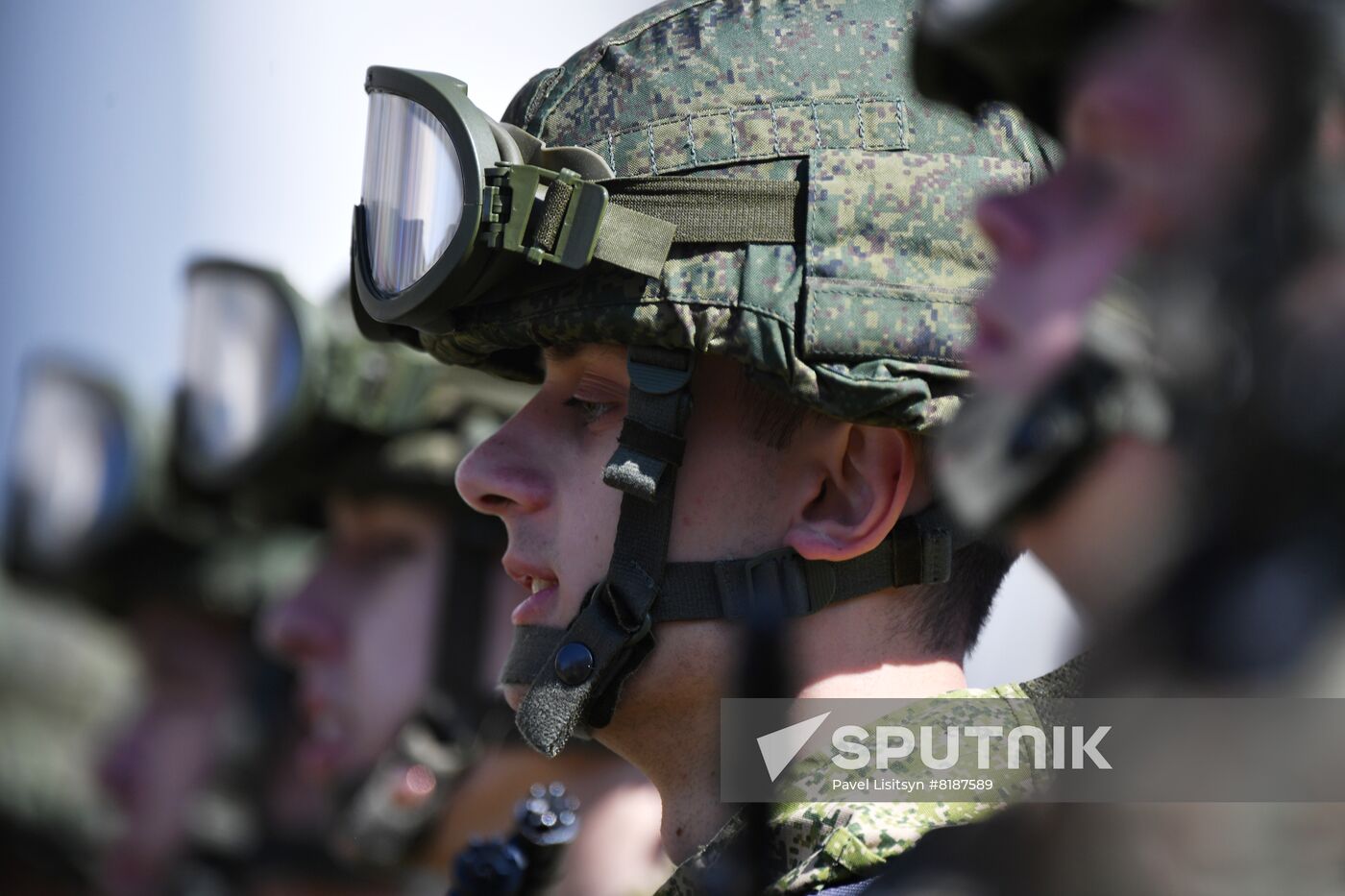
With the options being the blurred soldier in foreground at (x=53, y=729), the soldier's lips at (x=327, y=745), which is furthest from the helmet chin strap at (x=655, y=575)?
the blurred soldier in foreground at (x=53, y=729)

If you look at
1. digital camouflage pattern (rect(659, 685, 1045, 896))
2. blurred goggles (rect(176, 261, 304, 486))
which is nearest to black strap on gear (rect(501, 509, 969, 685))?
digital camouflage pattern (rect(659, 685, 1045, 896))

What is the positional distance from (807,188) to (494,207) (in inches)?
18.5

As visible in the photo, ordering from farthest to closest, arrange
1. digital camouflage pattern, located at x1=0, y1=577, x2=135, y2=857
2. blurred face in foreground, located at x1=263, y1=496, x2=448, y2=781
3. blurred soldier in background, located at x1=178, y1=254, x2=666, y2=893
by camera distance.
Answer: digital camouflage pattern, located at x1=0, y1=577, x2=135, y2=857, blurred face in foreground, located at x1=263, y1=496, x2=448, y2=781, blurred soldier in background, located at x1=178, y1=254, x2=666, y2=893

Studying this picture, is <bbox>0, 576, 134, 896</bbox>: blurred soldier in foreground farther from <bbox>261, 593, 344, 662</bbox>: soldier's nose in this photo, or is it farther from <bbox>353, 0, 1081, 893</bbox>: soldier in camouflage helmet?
<bbox>353, 0, 1081, 893</bbox>: soldier in camouflage helmet

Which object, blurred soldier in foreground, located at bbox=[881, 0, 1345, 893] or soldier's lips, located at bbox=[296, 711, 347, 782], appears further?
soldier's lips, located at bbox=[296, 711, 347, 782]

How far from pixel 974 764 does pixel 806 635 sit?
1.04ft

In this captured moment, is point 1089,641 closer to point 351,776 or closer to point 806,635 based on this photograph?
point 806,635

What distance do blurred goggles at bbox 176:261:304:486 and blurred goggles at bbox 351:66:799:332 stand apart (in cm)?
281

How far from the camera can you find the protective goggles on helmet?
731 centimetres

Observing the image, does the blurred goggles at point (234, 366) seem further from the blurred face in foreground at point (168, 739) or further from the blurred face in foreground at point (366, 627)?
the blurred face in foreground at point (168, 739)

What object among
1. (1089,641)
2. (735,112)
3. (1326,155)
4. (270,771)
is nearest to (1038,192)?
(1326,155)

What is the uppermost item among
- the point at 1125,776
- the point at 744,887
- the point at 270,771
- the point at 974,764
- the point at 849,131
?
the point at 849,131

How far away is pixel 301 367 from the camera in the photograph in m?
5.41

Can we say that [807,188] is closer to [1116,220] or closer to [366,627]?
[1116,220]
